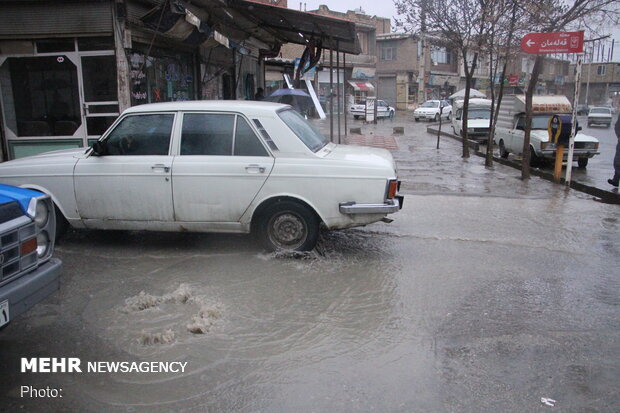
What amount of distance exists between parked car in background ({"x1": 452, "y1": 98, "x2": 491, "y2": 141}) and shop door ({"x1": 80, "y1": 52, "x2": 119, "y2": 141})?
15545mm

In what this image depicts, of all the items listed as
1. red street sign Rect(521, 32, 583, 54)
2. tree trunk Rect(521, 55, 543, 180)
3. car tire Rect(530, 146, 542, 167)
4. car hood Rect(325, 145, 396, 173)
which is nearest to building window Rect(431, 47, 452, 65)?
car tire Rect(530, 146, 542, 167)

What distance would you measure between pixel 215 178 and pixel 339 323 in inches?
85.4

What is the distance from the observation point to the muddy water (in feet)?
10.8

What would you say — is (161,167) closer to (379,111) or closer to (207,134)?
(207,134)

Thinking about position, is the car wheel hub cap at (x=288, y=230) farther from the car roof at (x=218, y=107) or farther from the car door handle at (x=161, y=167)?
the car door handle at (x=161, y=167)

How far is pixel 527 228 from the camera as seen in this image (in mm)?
7359

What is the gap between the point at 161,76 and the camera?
1124cm

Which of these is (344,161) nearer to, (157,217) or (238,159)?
(238,159)

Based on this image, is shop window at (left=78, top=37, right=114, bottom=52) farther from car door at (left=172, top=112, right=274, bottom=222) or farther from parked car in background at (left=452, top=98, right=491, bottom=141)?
parked car in background at (left=452, top=98, right=491, bottom=141)

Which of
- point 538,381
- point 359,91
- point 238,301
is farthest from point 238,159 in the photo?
point 359,91

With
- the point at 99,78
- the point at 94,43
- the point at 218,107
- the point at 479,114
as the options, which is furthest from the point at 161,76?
the point at 479,114

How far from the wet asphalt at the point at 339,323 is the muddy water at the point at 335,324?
14 millimetres

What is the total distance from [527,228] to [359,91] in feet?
138

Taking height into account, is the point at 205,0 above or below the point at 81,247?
above
